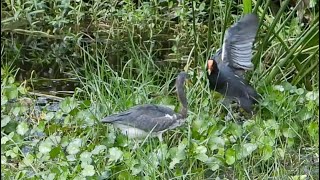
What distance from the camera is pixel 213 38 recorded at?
14.7 ft

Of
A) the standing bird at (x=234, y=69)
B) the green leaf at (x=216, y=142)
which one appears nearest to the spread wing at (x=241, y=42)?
the standing bird at (x=234, y=69)

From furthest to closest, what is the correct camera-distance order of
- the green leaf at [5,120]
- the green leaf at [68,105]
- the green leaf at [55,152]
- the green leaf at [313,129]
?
the green leaf at [68,105] → the green leaf at [5,120] → the green leaf at [313,129] → the green leaf at [55,152]

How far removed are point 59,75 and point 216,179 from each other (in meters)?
2.08

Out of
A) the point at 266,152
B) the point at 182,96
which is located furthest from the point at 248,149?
the point at 182,96

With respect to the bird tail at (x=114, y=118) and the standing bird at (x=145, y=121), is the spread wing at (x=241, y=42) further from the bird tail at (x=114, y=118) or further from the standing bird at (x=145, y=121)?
the bird tail at (x=114, y=118)

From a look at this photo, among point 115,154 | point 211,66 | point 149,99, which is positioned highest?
point 211,66

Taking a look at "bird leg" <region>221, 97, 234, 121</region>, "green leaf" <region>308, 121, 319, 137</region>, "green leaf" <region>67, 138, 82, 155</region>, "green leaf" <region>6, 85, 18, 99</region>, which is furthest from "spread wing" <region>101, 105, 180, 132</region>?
"green leaf" <region>6, 85, 18, 99</region>

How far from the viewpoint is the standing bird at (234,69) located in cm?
355

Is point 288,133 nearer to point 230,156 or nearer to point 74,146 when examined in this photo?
point 230,156

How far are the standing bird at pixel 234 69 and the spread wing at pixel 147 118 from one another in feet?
1.40

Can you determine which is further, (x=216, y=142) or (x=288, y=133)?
(x=288, y=133)

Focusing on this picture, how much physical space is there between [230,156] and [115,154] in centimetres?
47

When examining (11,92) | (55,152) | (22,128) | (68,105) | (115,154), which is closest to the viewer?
(115,154)

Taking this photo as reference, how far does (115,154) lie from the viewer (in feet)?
10.3
